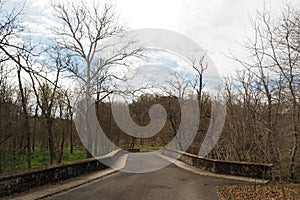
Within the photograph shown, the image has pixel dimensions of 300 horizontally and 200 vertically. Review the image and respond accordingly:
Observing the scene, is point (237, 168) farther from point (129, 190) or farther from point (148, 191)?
point (129, 190)

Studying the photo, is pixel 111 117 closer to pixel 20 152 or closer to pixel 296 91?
pixel 20 152

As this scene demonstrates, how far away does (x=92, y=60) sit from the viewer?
24.1m

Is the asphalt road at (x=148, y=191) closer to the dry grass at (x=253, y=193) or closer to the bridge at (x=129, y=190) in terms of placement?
the bridge at (x=129, y=190)

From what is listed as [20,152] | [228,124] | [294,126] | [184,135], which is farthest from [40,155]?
[294,126]

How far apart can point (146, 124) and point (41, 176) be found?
17439 millimetres

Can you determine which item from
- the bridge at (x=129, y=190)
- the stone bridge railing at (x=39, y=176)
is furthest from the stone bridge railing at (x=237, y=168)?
the stone bridge railing at (x=39, y=176)

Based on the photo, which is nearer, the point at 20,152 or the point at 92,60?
the point at 92,60

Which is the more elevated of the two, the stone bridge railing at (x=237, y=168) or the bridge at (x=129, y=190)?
the stone bridge railing at (x=237, y=168)

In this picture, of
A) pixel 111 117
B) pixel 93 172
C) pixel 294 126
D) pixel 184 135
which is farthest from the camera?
pixel 111 117

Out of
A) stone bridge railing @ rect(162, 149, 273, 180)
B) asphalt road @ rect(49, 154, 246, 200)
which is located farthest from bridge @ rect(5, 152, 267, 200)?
stone bridge railing @ rect(162, 149, 273, 180)

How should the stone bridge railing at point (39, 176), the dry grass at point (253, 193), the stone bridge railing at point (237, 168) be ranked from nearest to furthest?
the stone bridge railing at point (39, 176) < the dry grass at point (253, 193) < the stone bridge railing at point (237, 168)

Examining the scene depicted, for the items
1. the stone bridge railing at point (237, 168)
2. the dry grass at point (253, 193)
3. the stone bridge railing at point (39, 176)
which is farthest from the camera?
the stone bridge railing at point (237, 168)

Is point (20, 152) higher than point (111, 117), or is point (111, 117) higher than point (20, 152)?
point (111, 117)

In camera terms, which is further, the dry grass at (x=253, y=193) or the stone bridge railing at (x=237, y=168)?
the stone bridge railing at (x=237, y=168)
